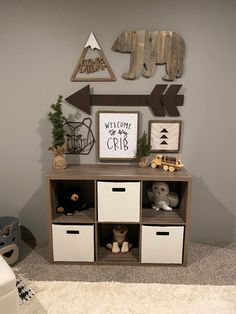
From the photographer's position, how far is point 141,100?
205 cm

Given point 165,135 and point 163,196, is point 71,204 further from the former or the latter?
point 165,135

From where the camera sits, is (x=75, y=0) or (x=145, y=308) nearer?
(x=145, y=308)

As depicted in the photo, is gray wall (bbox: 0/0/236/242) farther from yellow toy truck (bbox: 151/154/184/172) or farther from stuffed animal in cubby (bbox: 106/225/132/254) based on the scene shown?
stuffed animal in cubby (bbox: 106/225/132/254)

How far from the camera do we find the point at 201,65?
2002 mm

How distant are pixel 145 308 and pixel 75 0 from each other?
2.17 meters

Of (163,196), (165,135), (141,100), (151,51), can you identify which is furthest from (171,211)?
(151,51)

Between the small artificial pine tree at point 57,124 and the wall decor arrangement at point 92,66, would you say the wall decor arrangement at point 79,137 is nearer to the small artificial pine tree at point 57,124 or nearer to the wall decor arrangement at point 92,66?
A: the small artificial pine tree at point 57,124

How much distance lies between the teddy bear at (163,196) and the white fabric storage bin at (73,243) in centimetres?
56

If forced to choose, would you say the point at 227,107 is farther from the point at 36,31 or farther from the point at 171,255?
the point at 36,31

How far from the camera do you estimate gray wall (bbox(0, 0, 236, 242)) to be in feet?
6.35

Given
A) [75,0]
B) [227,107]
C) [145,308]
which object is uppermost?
[75,0]

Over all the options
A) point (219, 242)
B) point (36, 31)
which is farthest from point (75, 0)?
point (219, 242)

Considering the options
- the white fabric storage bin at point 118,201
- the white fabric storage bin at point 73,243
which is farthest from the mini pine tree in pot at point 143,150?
the white fabric storage bin at point 73,243

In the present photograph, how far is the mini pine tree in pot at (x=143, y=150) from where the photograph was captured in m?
2.01
